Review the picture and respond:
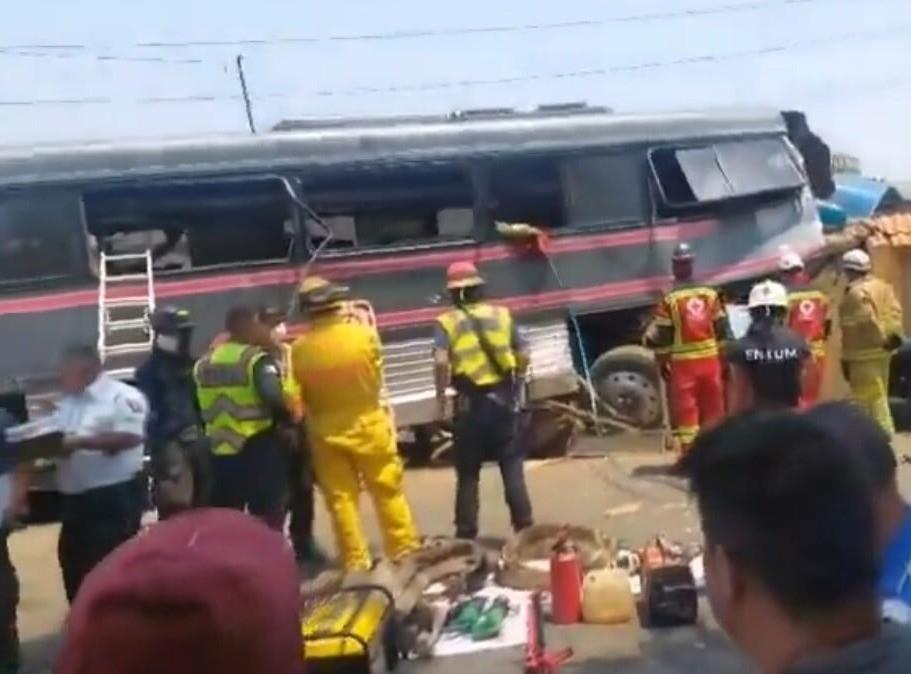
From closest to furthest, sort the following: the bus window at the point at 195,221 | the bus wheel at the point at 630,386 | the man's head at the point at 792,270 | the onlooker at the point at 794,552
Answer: the onlooker at the point at 794,552 → the man's head at the point at 792,270 → the bus window at the point at 195,221 → the bus wheel at the point at 630,386

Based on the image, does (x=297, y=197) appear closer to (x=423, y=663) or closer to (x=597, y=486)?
(x=597, y=486)

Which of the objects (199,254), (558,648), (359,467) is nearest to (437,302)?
(199,254)

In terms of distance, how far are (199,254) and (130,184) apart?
86cm

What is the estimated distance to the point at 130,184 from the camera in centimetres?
1233

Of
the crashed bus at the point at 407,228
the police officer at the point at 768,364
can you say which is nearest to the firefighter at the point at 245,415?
the police officer at the point at 768,364

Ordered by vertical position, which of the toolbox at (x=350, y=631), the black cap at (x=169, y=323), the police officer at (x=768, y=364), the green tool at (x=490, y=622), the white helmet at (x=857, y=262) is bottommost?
the green tool at (x=490, y=622)

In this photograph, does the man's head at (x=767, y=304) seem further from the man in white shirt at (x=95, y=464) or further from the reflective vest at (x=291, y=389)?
the man in white shirt at (x=95, y=464)

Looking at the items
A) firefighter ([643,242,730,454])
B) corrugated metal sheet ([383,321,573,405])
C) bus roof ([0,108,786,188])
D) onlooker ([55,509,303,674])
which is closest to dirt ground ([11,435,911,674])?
firefighter ([643,242,730,454])

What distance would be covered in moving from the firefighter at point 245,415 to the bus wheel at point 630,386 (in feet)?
20.9

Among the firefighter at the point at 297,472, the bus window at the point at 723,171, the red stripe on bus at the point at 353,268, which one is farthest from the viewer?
the bus window at the point at 723,171

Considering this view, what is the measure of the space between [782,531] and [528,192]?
12516 mm

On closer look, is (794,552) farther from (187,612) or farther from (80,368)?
(80,368)

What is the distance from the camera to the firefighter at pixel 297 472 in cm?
897

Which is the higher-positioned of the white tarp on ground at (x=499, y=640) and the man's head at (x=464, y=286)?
the man's head at (x=464, y=286)
